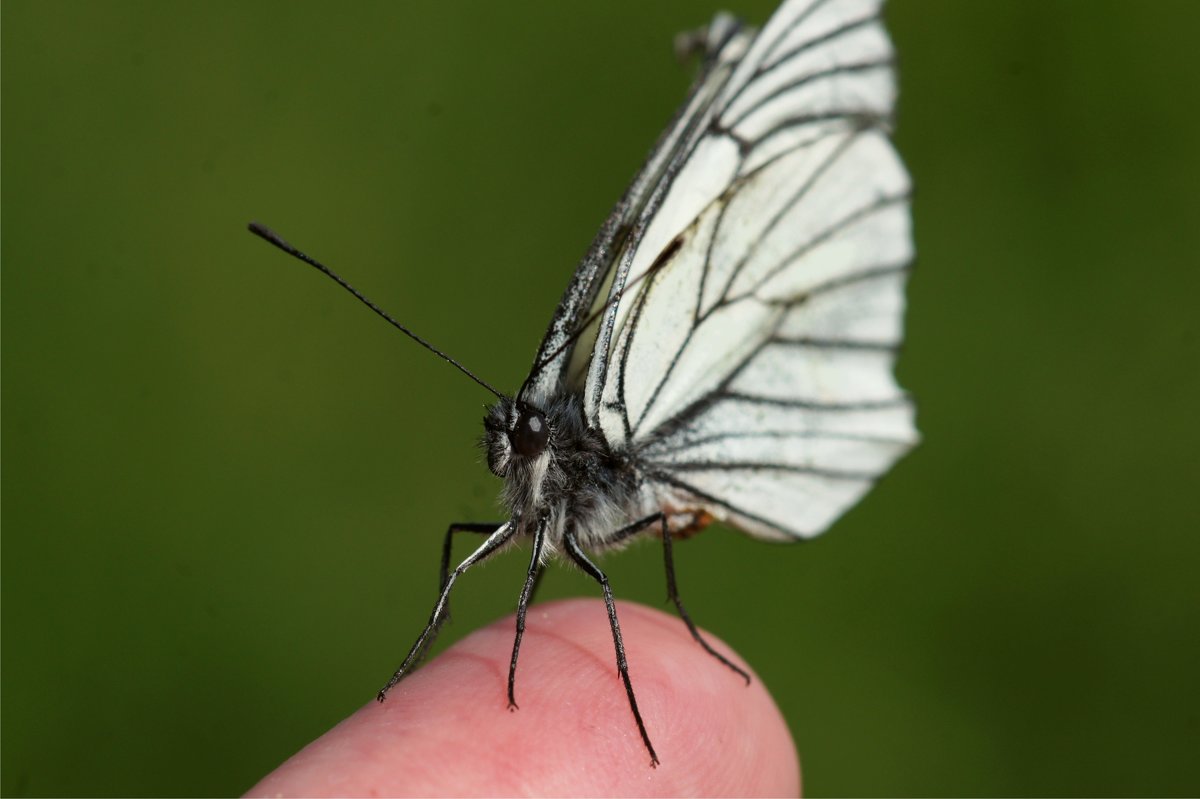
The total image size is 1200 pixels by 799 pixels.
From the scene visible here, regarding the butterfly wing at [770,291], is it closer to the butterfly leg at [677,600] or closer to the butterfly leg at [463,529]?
the butterfly leg at [677,600]

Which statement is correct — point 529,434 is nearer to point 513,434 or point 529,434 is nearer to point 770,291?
point 513,434

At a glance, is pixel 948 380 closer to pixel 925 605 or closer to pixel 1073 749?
pixel 925 605

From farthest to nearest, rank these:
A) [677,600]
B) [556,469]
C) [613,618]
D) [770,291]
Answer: [770,291]
[677,600]
[556,469]
[613,618]

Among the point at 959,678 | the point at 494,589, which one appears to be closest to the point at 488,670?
the point at 494,589

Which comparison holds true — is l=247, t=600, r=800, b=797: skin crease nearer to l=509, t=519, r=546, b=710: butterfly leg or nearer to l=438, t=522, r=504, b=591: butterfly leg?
l=509, t=519, r=546, b=710: butterfly leg

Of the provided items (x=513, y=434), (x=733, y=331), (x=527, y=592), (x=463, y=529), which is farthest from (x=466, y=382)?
(x=527, y=592)

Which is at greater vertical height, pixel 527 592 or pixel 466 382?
pixel 466 382

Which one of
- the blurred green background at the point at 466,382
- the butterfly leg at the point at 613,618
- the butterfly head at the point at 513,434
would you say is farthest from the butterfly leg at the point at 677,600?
the blurred green background at the point at 466,382
